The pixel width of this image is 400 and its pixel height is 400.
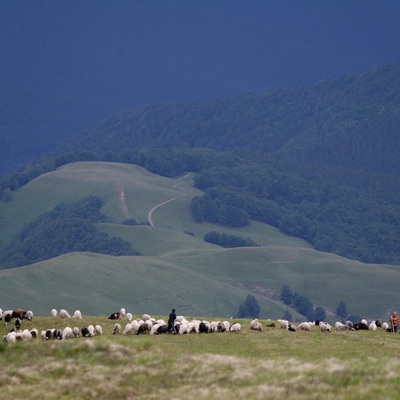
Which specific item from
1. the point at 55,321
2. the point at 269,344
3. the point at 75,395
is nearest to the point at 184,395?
the point at 75,395

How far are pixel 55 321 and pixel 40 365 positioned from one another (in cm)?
2188

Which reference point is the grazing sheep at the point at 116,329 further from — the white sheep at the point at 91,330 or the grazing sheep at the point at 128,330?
the white sheep at the point at 91,330

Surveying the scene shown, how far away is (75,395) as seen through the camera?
101 ft

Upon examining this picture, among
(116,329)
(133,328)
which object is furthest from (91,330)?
(133,328)

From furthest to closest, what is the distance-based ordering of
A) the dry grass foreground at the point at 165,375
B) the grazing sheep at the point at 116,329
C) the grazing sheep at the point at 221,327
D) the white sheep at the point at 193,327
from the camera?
the grazing sheep at the point at 221,327, the grazing sheep at the point at 116,329, the white sheep at the point at 193,327, the dry grass foreground at the point at 165,375

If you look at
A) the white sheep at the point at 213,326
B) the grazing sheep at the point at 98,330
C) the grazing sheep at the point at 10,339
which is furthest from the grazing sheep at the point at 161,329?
the grazing sheep at the point at 10,339

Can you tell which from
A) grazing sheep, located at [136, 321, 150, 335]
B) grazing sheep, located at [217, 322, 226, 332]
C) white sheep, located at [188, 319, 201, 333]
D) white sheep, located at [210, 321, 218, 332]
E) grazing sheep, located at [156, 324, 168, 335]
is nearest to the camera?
grazing sheep, located at [156, 324, 168, 335]

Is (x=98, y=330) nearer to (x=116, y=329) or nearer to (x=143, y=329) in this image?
(x=116, y=329)

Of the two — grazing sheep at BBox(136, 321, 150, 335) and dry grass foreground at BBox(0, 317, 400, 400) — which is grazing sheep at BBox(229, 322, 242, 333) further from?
dry grass foreground at BBox(0, 317, 400, 400)

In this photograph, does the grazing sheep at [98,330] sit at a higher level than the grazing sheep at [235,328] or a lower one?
lower

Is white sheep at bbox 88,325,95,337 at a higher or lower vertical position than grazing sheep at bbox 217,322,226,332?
lower

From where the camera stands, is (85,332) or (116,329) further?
(116,329)

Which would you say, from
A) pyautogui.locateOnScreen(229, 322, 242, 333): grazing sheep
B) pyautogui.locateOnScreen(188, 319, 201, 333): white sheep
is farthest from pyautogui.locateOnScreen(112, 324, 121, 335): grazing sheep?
pyautogui.locateOnScreen(229, 322, 242, 333): grazing sheep

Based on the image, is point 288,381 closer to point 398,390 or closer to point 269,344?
point 398,390
